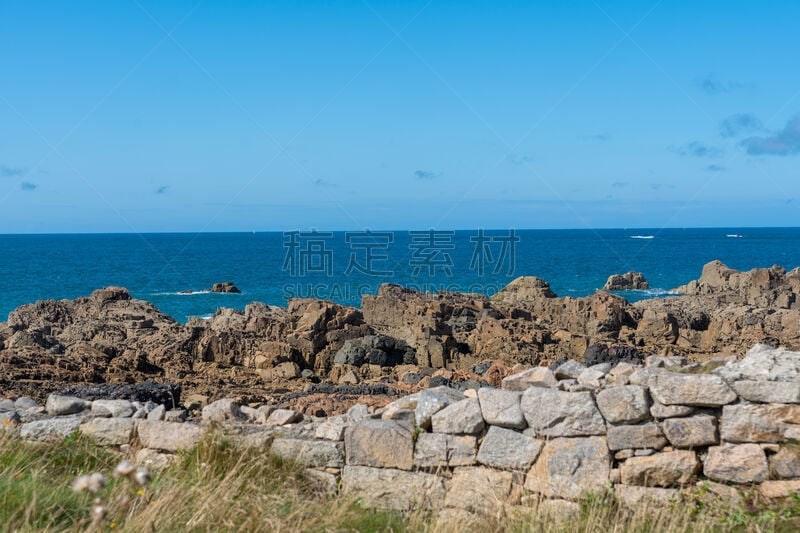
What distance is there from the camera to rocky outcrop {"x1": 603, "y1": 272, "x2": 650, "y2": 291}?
49.1 m

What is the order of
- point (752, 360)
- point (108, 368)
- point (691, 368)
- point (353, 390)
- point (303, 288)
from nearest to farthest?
point (752, 360) < point (691, 368) < point (353, 390) < point (108, 368) < point (303, 288)

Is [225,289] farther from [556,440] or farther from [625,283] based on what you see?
[556,440]

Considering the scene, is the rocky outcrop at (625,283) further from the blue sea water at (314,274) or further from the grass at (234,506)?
the grass at (234,506)

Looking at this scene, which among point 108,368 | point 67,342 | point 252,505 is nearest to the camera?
point 252,505

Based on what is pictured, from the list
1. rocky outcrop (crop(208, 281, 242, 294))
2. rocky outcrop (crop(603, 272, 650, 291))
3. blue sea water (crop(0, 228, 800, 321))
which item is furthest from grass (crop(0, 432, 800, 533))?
rocky outcrop (crop(603, 272, 650, 291))

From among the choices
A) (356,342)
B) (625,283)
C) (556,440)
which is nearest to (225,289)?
(625,283)

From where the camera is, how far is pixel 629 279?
5025 cm

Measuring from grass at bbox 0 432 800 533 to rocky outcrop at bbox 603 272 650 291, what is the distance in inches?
1723

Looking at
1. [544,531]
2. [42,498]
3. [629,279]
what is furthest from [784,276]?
[42,498]

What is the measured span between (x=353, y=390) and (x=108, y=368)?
5.72 metres

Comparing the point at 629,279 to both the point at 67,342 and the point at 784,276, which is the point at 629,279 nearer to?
the point at 784,276

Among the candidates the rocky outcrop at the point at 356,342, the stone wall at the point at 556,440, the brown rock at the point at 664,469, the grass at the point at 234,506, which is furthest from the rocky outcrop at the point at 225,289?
the brown rock at the point at 664,469

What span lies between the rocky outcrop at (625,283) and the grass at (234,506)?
43766mm

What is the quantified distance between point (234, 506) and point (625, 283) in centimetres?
4717
